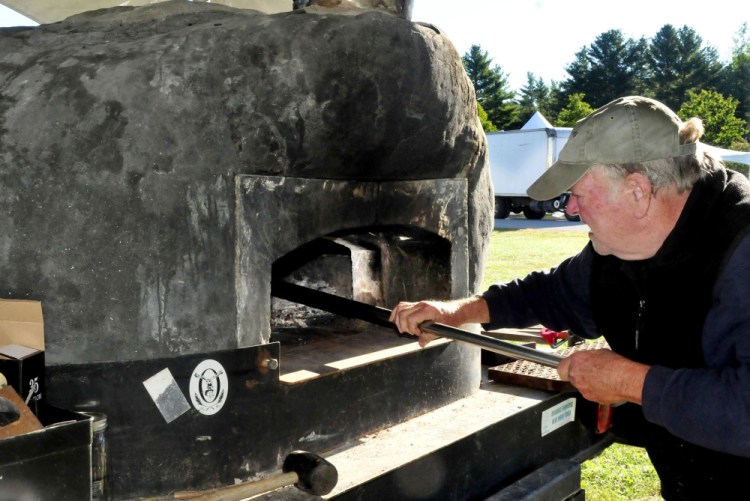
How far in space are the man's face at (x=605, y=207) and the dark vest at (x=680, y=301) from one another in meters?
0.11

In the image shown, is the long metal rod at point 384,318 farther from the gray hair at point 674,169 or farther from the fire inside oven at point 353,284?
the gray hair at point 674,169

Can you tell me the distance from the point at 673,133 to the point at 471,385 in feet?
4.75

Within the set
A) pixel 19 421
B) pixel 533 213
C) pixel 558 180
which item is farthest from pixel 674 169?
pixel 533 213

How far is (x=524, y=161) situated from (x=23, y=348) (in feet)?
73.3

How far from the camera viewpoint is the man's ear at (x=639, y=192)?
2.09 metres

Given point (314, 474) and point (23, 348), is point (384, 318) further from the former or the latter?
point (23, 348)

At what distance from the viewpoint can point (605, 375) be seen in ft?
6.81

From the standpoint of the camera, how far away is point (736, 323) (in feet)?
6.32

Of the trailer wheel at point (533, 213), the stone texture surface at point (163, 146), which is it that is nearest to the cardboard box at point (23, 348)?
the stone texture surface at point (163, 146)

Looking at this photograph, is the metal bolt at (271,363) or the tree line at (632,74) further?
the tree line at (632,74)

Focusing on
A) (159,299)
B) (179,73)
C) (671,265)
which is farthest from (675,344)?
(179,73)

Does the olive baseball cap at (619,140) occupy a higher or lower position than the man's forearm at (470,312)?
higher

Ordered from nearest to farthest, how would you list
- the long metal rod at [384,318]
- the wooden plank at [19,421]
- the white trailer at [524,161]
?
1. the wooden plank at [19,421]
2. the long metal rod at [384,318]
3. the white trailer at [524,161]

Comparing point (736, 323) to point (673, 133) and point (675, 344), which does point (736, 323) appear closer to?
point (675, 344)
